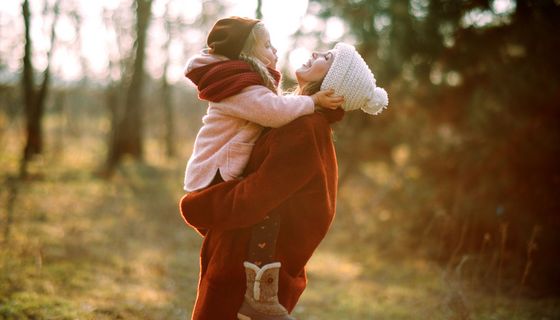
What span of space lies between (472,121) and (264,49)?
5190 millimetres

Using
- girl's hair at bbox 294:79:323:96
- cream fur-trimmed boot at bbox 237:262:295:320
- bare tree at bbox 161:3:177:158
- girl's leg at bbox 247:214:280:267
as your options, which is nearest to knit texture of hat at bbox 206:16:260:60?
girl's hair at bbox 294:79:323:96

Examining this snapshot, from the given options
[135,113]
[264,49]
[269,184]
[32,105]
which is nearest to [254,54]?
[264,49]

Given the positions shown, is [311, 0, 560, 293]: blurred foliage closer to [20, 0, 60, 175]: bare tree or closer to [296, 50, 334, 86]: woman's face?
[296, 50, 334, 86]: woman's face

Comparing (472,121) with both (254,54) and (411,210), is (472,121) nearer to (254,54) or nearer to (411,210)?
(411,210)

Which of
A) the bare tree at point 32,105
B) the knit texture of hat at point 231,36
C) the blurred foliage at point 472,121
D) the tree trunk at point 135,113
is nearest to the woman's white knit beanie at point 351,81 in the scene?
the knit texture of hat at point 231,36

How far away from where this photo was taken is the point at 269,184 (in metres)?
2.12

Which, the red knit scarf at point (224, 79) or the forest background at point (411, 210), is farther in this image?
the forest background at point (411, 210)

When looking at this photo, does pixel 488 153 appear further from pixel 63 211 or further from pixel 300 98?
pixel 63 211

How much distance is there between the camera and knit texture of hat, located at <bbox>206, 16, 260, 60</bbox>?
227cm

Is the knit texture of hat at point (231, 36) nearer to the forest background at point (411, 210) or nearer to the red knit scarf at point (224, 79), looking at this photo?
the red knit scarf at point (224, 79)

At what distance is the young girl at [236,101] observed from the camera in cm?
218

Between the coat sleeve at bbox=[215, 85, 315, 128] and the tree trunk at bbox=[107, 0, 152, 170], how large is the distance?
12.3 meters

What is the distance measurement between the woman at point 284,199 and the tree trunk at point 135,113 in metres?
12.3

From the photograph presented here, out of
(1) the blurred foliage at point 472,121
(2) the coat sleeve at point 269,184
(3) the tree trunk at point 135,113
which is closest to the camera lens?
(2) the coat sleeve at point 269,184
